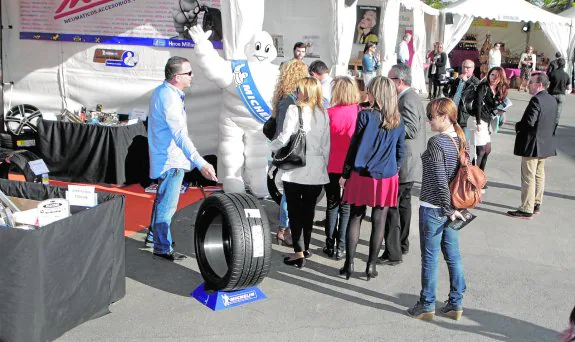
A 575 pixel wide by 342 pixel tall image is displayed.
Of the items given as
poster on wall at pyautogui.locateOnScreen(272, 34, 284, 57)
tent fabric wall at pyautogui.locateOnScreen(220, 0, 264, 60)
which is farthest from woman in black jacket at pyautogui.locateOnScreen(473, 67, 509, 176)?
poster on wall at pyautogui.locateOnScreen(272, 34, 284, 57)

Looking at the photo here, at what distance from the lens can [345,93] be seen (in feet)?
17.7

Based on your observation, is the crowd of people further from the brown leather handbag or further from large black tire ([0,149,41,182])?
large black tire ([0,149,41,182])

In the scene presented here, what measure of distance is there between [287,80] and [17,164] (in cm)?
326

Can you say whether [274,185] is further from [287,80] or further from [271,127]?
[287,80]

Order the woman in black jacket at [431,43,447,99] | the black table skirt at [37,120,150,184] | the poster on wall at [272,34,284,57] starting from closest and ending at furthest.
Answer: the black table skirt at [37,120,150,184]
the poster on wall at [272,34,284,57]
the woman in black jacket at [431,43,447,99]

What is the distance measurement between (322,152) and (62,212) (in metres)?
2.14

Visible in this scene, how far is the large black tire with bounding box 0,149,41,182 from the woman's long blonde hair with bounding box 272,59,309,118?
2.99 m

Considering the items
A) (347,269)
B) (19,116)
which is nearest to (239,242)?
(347,269)

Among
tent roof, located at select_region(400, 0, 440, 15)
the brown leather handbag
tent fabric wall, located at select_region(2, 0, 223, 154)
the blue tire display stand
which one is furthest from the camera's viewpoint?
tent roof, located at select_region(400, 0, 440, 15)

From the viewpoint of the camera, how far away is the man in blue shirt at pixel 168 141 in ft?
17.0

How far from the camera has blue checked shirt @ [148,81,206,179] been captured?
5137 millimetres

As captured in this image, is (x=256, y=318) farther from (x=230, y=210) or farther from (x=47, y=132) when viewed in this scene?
(x=47, y=132)

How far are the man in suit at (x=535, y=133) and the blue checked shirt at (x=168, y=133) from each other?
3911 millimetres

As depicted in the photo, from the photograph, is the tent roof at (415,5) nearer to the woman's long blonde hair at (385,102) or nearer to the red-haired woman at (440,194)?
the woman's long blonde hair at (385,102)
